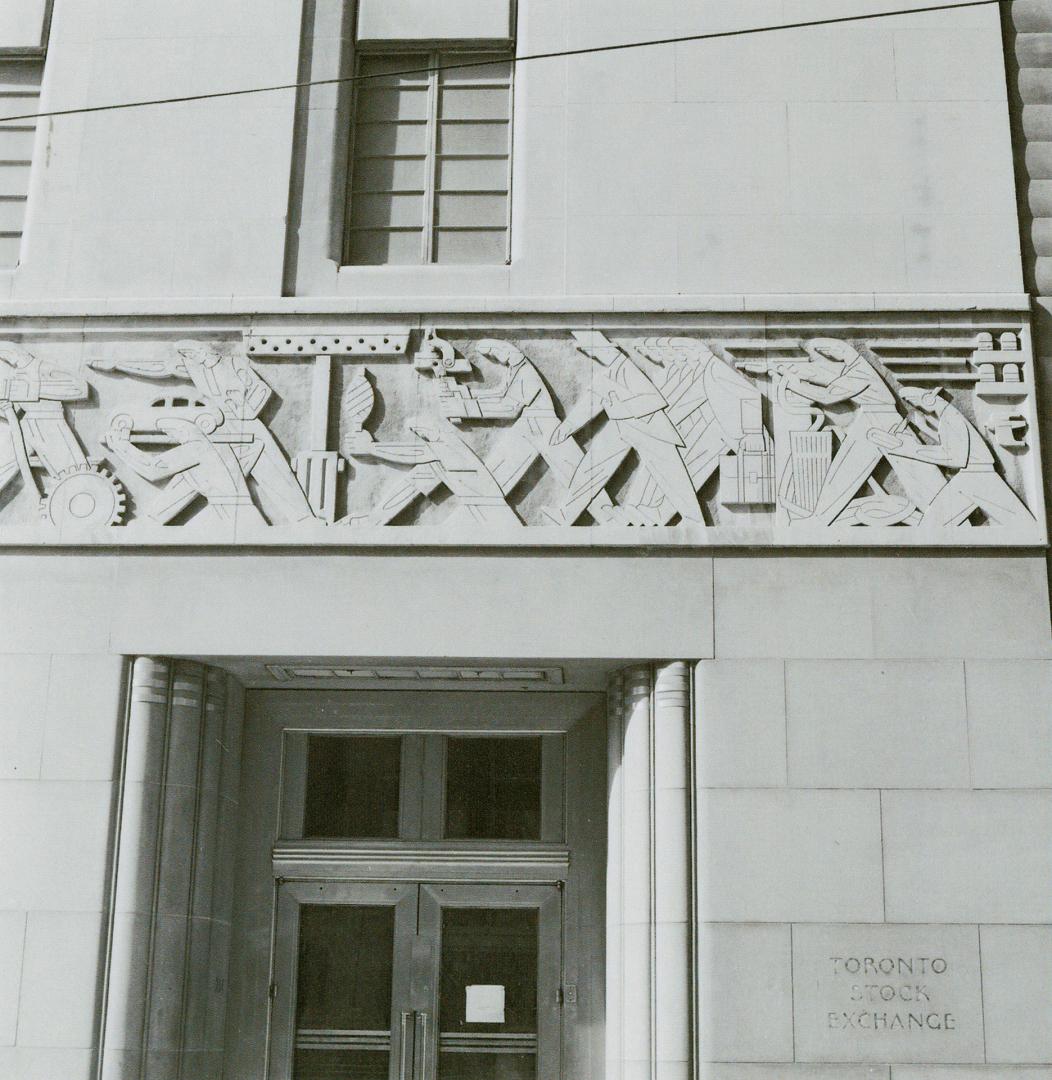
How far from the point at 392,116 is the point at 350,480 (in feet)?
11.2

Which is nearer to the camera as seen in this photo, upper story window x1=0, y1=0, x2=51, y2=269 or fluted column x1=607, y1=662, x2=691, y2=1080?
fluted column x1=607, y1=662, x2=691, y2=1080

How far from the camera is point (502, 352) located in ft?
36.0

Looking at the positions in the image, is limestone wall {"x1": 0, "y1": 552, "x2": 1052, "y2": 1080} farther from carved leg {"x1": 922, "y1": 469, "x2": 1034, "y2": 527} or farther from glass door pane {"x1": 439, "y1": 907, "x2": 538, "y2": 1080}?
glass door pane {"x1": 439, "y1": 907, "x2": 538, "y2": 1080}

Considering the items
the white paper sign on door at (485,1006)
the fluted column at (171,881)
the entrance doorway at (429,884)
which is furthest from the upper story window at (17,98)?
the white paper sign on door at (485,1006)

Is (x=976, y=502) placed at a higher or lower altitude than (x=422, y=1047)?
higher

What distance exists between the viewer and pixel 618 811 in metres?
10.6

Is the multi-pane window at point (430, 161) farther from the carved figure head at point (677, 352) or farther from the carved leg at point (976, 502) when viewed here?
the carved leg at point (976, 502)

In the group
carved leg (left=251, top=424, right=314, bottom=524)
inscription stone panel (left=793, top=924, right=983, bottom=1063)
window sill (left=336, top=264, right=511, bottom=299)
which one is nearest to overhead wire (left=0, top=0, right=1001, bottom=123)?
window sill (left=336, top=264, right=511, bottom=299)

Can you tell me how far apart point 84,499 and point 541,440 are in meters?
3.49

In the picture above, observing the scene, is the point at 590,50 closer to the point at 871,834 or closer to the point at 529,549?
the point at 529,549

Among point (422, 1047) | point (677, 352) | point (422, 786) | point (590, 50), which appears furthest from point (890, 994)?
point (590, 50)

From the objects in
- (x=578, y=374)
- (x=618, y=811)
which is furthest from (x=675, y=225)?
(x=618, y=811)

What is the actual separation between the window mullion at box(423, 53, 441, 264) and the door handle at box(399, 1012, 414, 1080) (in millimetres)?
5978

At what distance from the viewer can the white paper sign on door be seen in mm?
10703
